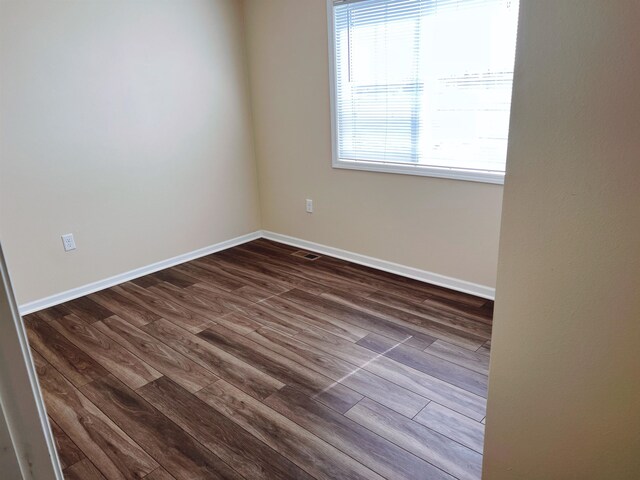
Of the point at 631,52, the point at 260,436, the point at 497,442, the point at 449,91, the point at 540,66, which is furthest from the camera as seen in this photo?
the point at 449,91

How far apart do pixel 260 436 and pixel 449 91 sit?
7.51ft

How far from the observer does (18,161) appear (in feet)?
9.55

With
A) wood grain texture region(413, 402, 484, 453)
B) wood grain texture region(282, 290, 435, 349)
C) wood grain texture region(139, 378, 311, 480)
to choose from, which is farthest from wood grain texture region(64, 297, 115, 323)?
wood grain texture region(413, 402, 484, 453)

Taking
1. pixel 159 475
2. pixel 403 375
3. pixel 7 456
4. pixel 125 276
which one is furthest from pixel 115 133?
pixel 7 456

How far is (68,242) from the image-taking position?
323cm

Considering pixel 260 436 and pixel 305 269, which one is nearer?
pixel 260 436

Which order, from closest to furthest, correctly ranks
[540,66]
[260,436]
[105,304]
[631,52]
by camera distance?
1. [631,52]
2. [540,66]
3. [260,436]
4. [105,304]

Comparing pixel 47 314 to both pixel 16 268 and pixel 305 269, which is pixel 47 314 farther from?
pixel 305 269

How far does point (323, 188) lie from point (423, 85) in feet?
3.96

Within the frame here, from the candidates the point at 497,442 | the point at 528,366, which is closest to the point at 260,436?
the point at 497,442

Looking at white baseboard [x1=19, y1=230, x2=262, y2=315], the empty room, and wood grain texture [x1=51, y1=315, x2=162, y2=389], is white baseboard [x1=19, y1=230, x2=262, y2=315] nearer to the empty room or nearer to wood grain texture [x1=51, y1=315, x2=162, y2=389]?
the empty room

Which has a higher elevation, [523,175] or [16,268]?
[523,175]

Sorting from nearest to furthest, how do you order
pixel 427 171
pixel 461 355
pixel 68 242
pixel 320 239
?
pixel 461 355
pixel 427 171
pixel 68 242
pixel 320 239

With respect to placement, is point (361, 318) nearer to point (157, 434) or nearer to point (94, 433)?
point (157, 434)
